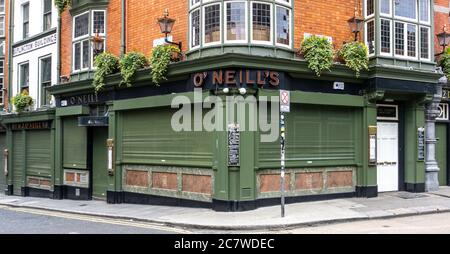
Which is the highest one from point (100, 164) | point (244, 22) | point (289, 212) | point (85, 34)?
point (85, 34)

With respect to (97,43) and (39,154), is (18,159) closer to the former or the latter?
(39,154)

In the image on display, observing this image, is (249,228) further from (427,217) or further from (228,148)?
(427,217)

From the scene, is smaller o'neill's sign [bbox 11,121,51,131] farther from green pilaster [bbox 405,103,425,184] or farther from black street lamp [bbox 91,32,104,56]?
green pilaster [bbox 405,103,425,184]

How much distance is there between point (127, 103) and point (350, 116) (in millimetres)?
7248

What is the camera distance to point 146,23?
17.0m

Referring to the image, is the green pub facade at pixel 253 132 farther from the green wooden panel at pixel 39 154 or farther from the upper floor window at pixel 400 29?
the green wooden panel at pixel 39 154

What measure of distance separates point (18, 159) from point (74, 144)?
5.40m

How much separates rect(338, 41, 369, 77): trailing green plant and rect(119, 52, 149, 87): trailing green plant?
6210 mm

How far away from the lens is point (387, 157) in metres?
17.1

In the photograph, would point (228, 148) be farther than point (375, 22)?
No

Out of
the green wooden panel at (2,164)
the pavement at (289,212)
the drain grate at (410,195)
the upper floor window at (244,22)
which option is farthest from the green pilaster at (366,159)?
the green wooden panel at (2,164)

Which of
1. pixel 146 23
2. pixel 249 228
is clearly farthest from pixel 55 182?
pixel 249 228

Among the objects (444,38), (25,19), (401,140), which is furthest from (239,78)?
(25,19)
